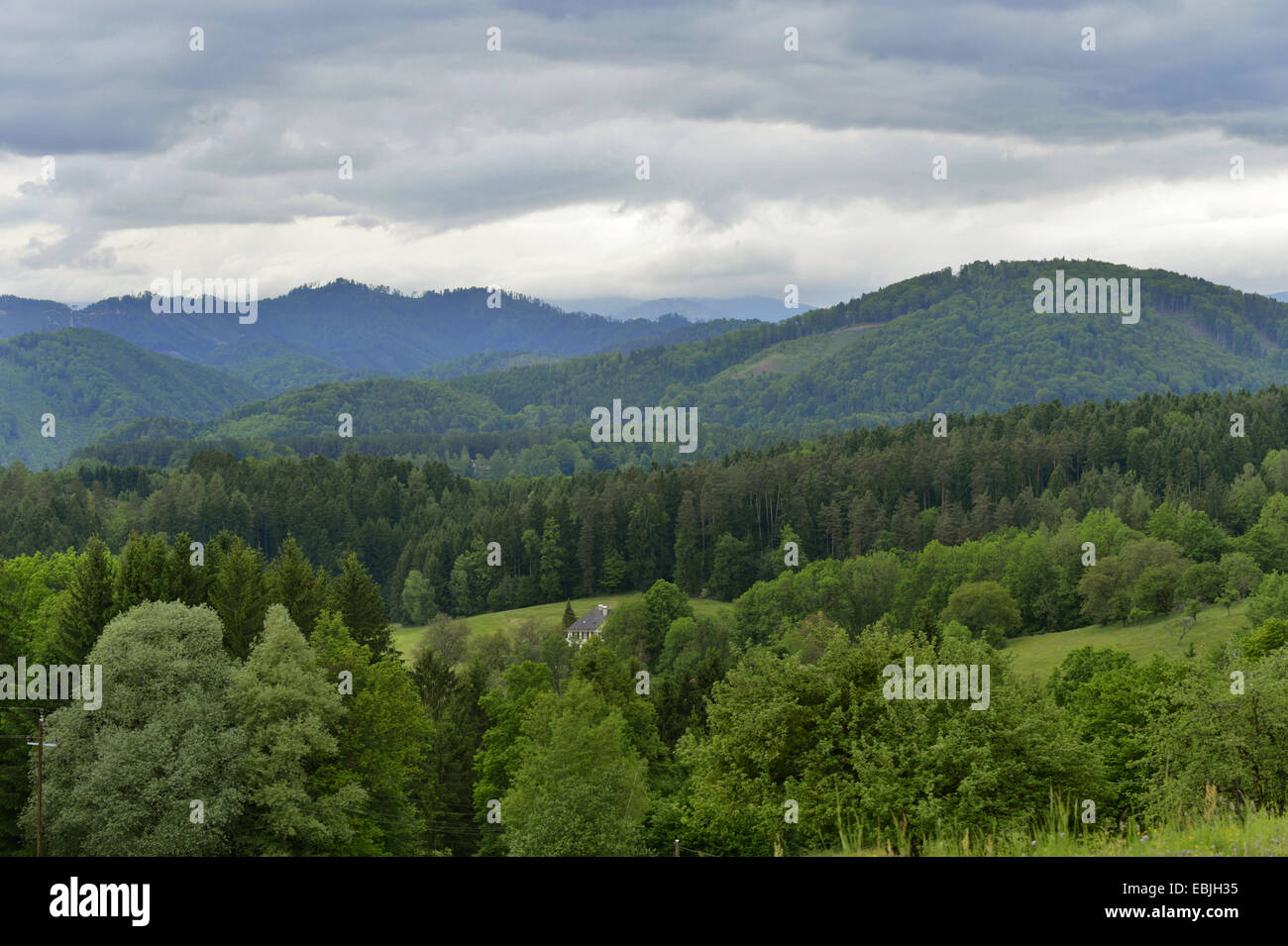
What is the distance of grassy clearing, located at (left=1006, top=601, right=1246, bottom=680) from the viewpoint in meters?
93.2

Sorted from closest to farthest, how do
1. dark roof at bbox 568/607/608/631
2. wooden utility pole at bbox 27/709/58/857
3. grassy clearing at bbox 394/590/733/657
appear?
wooden utility pole at bbox 27/709/58/857, dark roof at bbox 568/607/608/631, grassy clearing at bbox 394/590/733/657

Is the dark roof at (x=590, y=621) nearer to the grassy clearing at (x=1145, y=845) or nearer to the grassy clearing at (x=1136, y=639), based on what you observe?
the grassy clearing at (x=1136, y=639)

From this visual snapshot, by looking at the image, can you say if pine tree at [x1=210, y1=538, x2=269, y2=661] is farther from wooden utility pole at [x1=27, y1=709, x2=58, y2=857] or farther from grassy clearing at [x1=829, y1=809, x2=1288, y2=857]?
grassy clearing at [x1=829, y1=809, x2=1288, y2=857]

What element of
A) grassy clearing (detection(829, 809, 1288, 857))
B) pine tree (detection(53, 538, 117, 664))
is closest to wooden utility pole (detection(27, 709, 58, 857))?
pine tree (detection(53, 538, 117, 664))

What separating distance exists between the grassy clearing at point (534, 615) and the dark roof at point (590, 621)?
422 cm

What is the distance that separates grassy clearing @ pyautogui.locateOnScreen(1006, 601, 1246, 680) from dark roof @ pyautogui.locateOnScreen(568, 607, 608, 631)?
45.7 m

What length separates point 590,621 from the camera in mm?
130000

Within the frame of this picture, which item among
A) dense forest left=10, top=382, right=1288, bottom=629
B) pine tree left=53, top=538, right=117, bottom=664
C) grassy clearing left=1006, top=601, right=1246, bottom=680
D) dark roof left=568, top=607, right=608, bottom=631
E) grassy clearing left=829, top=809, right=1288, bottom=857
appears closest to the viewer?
grassy clearing left=829, top=809, right=1288, bottom=857

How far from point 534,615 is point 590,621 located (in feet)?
57.8

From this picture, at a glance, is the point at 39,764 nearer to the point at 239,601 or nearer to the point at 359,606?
the point at 239,601

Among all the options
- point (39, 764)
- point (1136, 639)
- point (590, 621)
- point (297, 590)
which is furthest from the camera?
point (590, 621)

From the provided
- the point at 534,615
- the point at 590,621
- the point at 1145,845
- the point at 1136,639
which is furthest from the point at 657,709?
the point at 534,615

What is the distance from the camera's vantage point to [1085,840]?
12.4 metres

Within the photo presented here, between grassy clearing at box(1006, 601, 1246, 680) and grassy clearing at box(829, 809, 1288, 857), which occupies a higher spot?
grassy clearing at box(829, 809, 1288, 857)
